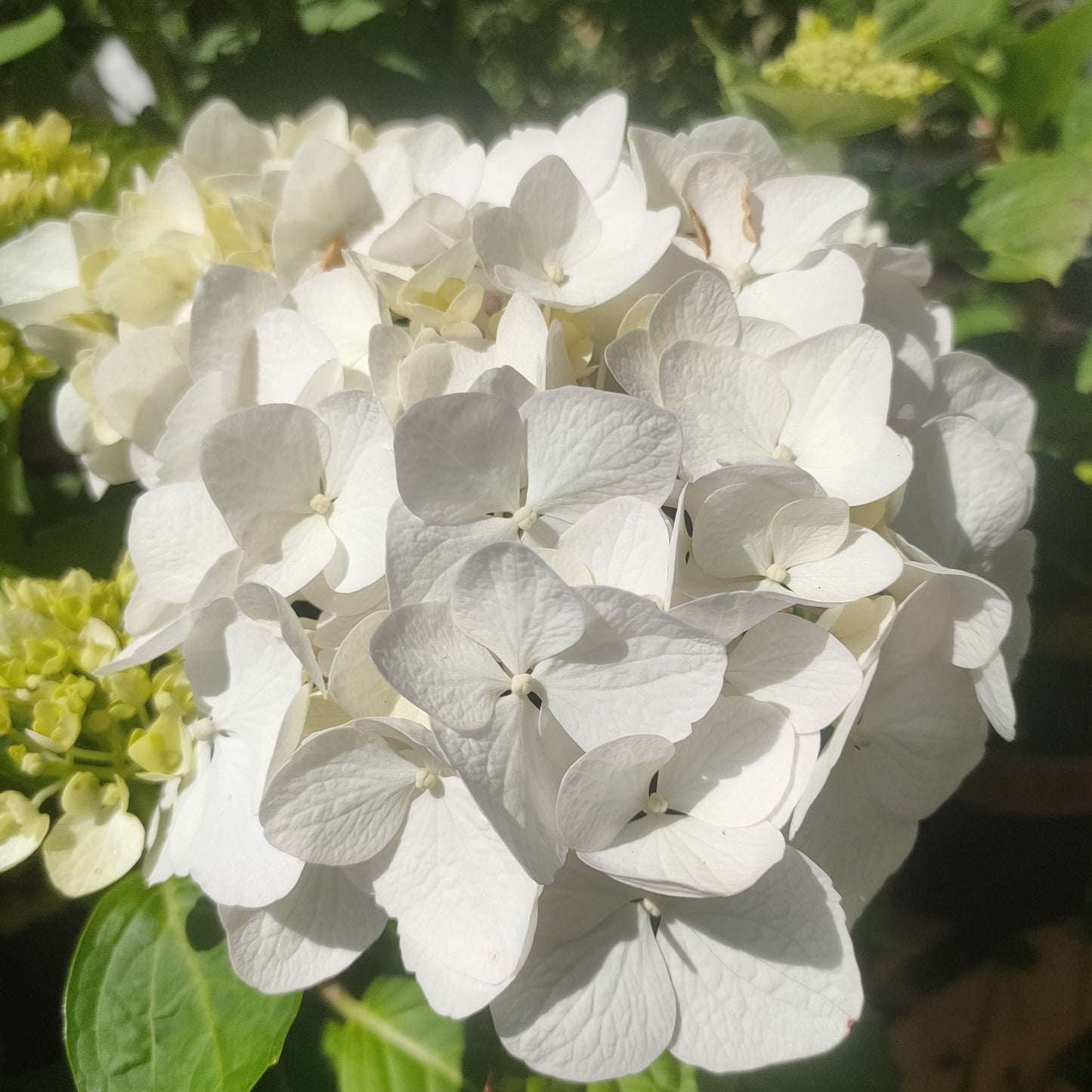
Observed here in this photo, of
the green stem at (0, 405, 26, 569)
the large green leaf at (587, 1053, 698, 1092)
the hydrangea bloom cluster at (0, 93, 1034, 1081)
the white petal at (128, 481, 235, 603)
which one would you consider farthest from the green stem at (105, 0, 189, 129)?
the large green leaf at (587, 1053, 698, 1092)

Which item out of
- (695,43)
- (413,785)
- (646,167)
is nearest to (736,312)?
(646,167)

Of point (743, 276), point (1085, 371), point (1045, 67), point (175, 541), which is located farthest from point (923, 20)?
point (175, 541)

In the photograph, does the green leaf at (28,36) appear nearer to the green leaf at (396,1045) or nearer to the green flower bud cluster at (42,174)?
the green flower bud cluster at (42,174)

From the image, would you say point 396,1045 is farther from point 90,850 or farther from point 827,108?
point 827,108

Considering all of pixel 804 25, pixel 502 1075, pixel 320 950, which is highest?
pixel 804 25

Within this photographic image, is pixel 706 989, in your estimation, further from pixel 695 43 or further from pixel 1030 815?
pixel 695 43

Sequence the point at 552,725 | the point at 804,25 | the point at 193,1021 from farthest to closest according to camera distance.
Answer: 1. the point at 804,25
2. the point at 193,1021
3. the point at 552,725

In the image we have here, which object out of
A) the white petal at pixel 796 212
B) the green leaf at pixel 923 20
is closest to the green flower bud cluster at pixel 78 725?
the white petal at pixel 796 212

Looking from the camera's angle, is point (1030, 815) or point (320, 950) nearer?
point (320, 950)
